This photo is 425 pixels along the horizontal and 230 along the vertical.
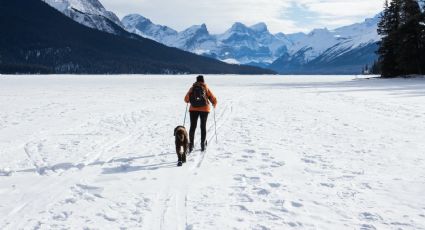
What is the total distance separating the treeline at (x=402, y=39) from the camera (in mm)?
61906

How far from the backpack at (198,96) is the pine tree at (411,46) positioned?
186 feet

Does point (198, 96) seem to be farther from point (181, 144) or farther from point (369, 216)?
point (369, 216)

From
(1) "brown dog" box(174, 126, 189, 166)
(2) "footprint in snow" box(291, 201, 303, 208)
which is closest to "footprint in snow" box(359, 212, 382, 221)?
(2) "footprint in snow" box(291, 201, 303, 208)

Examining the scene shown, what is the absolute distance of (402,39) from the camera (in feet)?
204

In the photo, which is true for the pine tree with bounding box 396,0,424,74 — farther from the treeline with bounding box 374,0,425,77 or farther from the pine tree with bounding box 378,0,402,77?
the pine tree with bounding box 378,0,402,77

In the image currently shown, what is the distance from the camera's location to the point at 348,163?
33.2 ft

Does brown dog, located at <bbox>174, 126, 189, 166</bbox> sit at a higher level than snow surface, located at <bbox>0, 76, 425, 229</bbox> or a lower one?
higher

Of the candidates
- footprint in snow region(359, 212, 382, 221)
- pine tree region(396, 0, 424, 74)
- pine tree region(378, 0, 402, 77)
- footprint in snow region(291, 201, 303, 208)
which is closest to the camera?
footprint in snow region(359, 212, 382, 221)

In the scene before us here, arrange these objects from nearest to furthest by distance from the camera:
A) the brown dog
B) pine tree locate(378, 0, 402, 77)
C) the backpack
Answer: the brown dog
the backpack
pine tree locate(378, 0, 402, 77)

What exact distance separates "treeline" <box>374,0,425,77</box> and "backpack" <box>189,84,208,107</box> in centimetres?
5655

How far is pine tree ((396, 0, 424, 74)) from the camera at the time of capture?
61.3m

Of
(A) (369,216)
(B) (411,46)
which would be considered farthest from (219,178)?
(B) (411,46)

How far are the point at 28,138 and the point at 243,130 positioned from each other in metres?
6.88

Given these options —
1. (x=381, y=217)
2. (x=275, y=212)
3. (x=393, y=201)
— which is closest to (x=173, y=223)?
(x=275, y=212)
